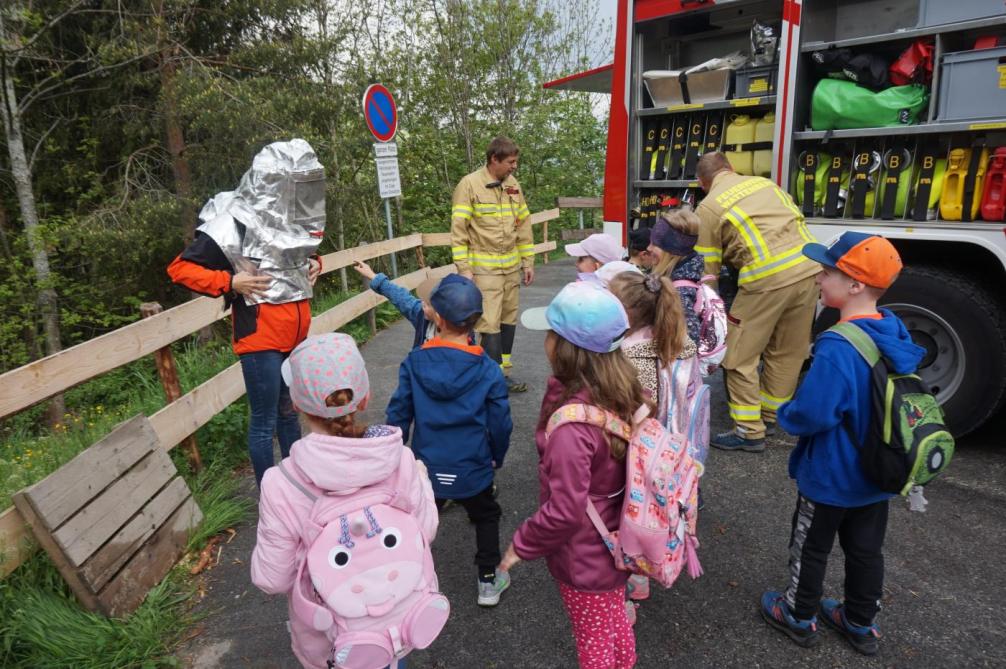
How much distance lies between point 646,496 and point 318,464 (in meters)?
0.88

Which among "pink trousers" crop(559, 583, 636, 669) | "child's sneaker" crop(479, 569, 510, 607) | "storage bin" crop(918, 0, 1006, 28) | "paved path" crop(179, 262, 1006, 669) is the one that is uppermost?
"storage bin" crop(918, 0, 1006, 28)

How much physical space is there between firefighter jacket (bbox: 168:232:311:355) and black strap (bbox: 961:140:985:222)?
3614 millimetres

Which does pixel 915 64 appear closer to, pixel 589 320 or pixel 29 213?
pixel 589 320

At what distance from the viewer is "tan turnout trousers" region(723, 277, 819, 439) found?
3.75m

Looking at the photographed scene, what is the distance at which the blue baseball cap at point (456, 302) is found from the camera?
241 cm

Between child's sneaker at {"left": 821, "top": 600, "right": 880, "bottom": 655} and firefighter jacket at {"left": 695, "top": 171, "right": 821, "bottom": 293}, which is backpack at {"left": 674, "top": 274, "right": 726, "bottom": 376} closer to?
firefighter jacket at {"left": 695, "top": 171, "right": 821, "bottom": 293}

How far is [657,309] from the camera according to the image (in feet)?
7.59

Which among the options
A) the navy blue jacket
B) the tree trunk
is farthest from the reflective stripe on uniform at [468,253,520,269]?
the tree trunk

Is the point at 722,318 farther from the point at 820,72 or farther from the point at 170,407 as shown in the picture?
the point at 170,407

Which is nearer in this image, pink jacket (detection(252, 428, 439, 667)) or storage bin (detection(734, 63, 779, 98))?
pink jacket (detection(252, 428, 439, 667))

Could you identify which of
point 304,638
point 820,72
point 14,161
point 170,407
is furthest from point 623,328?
point 14,161

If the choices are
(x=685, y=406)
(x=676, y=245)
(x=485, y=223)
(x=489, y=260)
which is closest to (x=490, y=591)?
(x=685, y=406)

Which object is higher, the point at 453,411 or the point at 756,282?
the point at 756,282

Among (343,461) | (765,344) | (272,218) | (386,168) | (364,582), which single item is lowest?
(765,344)
